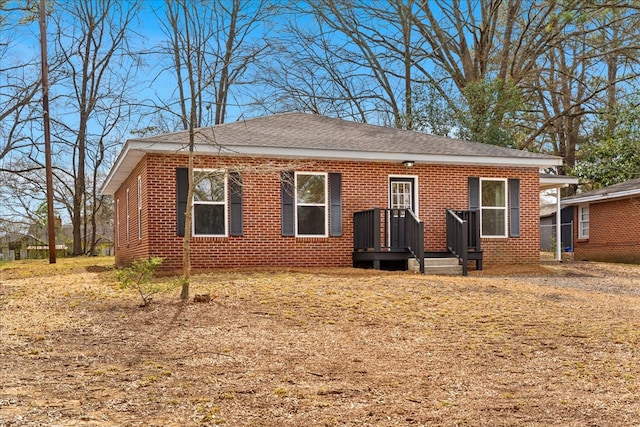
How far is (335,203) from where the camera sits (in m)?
14.4

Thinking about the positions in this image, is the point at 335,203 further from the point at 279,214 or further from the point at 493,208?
the point at 493,208

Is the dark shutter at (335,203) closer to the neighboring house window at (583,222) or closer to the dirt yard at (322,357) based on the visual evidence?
the dirt yard at (322,357)

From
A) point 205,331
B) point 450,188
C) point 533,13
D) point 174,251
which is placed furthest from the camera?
point 533,13

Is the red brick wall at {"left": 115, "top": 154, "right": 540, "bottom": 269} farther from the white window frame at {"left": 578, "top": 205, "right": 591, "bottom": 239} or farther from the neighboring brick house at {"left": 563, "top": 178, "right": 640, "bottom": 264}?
the white window frame at {"left": 578, "top": 205, "right": 591, "bottom": 239}

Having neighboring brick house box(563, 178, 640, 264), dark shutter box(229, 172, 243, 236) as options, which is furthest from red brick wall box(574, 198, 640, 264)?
dark shutter box(229, 172, 243, 236)

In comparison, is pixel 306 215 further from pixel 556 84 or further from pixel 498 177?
pixel 556 84

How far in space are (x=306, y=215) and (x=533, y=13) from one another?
17.5m

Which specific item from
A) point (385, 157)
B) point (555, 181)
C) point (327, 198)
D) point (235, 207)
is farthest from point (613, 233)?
point (235, 207)

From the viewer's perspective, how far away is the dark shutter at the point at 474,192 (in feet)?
50.6

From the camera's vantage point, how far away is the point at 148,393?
4.90 meters

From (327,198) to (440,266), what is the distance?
2.91 meters

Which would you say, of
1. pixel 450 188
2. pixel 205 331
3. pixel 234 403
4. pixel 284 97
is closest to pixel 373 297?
pixel 205 331

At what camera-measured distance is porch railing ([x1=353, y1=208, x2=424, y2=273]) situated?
1342 centimetres

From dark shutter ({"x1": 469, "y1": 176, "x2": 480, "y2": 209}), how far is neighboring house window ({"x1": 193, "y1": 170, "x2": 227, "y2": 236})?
235 inches
